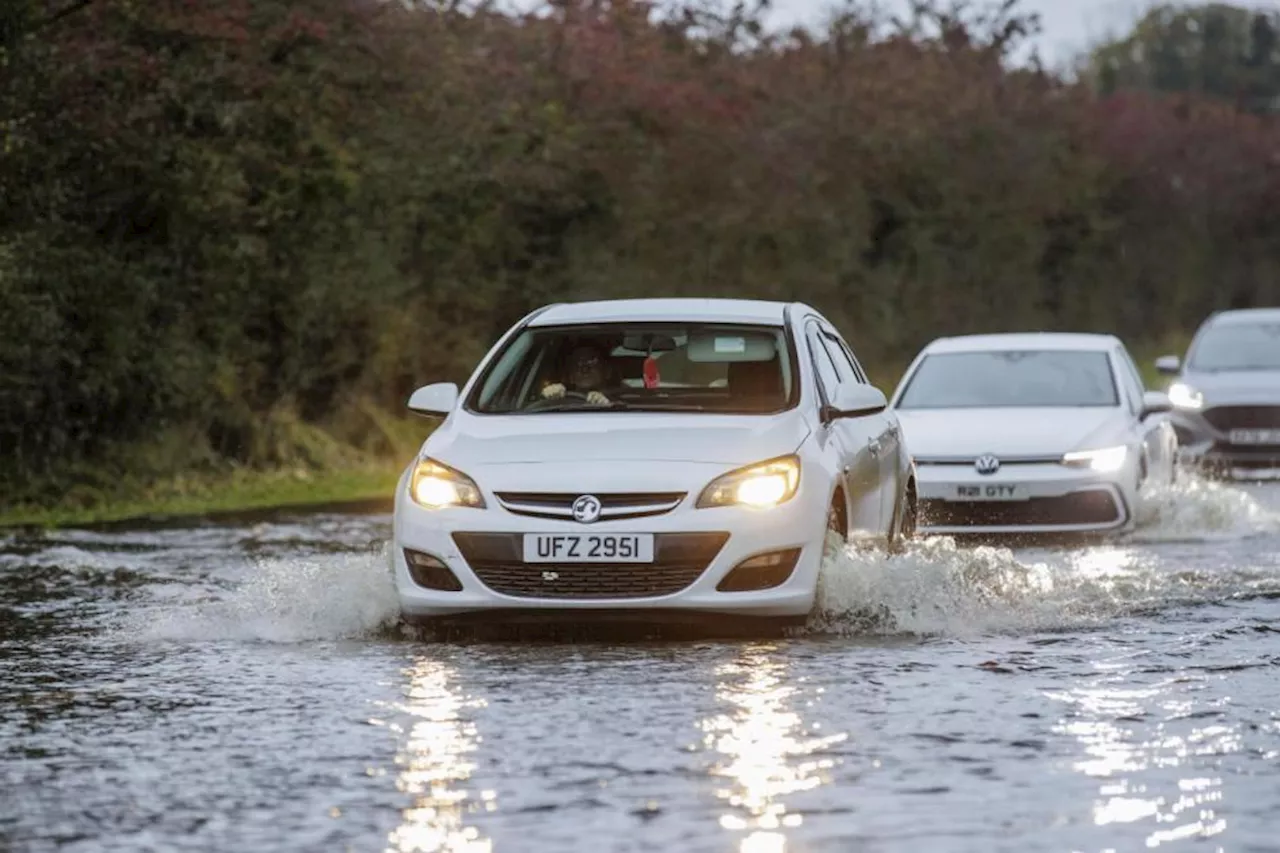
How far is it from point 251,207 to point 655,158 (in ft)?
26.8

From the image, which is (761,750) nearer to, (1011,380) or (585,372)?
(585,372)

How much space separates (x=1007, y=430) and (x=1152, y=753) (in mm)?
9962

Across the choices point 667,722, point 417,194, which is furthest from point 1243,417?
point 667,722

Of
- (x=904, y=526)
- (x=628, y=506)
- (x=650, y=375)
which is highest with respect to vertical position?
(x=650, y=375)

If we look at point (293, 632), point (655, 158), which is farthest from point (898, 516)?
point (655, 158)

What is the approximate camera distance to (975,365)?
20.5m

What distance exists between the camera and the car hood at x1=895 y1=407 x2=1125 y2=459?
61.0 ft

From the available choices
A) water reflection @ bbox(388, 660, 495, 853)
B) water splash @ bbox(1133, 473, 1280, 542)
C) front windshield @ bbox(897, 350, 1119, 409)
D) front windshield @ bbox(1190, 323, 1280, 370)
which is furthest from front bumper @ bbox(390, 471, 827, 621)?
front windshield @ bbox(1190, 323, 1280, 370)

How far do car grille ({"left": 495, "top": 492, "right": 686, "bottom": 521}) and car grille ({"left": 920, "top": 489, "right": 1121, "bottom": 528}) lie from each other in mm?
6713

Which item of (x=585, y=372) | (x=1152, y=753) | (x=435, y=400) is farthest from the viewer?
(x=585, y=372)

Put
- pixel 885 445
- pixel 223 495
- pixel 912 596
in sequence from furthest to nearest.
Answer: pixel 223 495 → pixel 885 445 → pixel 912 596

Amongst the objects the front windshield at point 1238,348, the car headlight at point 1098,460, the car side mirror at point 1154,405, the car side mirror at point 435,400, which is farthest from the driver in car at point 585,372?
the front windshield at point 1238,348

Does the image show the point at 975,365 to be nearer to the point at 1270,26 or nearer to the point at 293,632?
the point at 293,632

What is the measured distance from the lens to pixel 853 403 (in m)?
13.1
